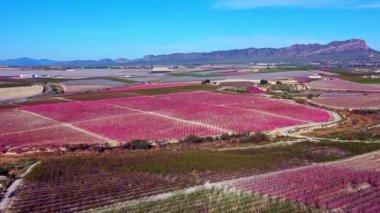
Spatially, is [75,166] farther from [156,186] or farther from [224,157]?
[224,157]

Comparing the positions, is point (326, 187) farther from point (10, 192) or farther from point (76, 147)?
point (76, 147)

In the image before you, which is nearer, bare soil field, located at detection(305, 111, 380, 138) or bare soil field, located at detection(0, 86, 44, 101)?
bare soil field, located at detection(305, 111, 380, 138)

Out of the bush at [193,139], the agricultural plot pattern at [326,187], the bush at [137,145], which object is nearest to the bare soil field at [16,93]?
the bush at [137,145]

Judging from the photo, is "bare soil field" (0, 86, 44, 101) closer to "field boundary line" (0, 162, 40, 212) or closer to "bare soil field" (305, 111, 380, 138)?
"field boundary line" (0, 162, 40, 212)

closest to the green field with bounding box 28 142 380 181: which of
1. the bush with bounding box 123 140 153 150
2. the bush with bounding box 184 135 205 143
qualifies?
the bush with bounding box 123 140 153 150

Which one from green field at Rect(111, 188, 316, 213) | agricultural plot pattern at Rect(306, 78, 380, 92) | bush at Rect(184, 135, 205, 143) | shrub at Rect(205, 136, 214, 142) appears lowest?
agricultural plot pattern at Rect(306, 78, 380, 92)
